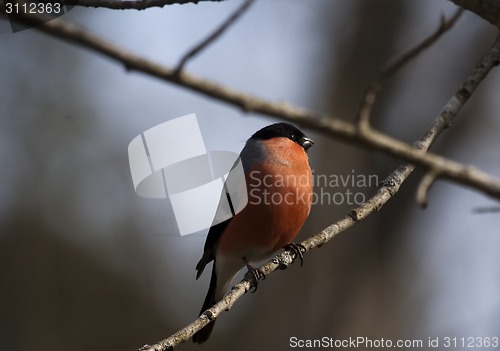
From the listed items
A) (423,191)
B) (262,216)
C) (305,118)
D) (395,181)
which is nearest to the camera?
(305,118)

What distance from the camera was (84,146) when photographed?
8.55 metres

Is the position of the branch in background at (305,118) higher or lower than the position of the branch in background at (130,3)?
higher

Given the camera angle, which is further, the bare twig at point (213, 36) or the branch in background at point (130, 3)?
the branch in background at point (130, 3)

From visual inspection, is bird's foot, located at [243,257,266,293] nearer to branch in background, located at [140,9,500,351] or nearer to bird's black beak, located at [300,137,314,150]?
branch in background, located at [140,9,500,351]

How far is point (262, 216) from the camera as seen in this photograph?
4098mm

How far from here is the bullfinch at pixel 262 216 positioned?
13.5 ft

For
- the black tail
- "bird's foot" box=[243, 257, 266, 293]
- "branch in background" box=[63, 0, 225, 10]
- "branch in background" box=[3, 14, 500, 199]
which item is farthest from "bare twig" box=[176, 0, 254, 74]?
the black tail

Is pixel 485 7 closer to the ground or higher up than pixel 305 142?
higher up

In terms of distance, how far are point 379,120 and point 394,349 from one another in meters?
2.63

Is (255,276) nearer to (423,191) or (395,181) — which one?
(395,181)

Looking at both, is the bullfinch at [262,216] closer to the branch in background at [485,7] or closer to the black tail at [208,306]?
the black tail at [208,306]

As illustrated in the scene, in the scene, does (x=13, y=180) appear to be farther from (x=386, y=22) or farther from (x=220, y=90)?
(x=220, y=90)

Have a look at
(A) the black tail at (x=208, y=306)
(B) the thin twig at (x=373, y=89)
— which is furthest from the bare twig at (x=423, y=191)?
(A) the black tail at (x=208, y=306)

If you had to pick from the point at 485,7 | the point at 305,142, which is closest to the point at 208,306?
the point at 305,142
